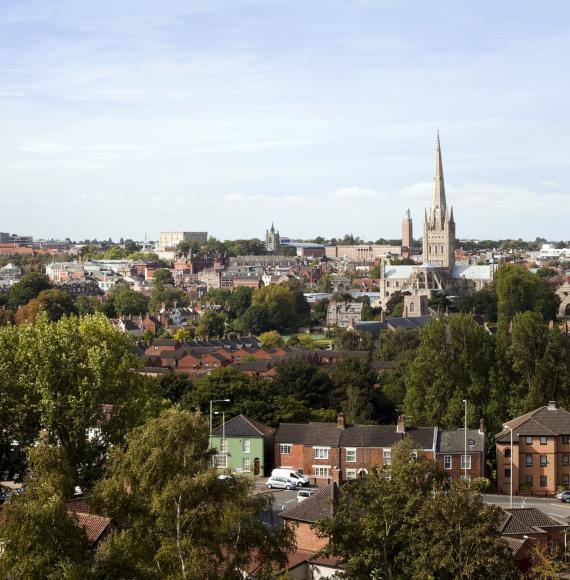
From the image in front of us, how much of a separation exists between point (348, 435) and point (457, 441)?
5.13 metres

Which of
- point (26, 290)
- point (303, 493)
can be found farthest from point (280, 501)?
point (26, 290)

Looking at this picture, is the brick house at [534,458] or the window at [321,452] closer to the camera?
the brick house at [534,458]

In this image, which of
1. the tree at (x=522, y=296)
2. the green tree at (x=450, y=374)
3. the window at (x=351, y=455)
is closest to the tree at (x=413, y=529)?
the window at (x=351, y=455)

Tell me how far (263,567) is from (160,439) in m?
4.24

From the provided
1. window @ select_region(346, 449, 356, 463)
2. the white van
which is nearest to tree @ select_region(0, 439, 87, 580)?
the white van

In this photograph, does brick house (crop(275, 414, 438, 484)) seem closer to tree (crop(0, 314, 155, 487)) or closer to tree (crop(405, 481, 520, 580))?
tree (crop(0, 314, 155, 487))

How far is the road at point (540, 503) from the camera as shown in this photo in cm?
4709

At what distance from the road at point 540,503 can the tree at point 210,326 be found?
2972 inches

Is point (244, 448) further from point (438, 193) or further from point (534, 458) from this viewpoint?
point (438, 193)

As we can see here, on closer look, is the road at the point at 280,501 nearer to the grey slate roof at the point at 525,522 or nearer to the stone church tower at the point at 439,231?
the grey slate roof at the point at 525,522

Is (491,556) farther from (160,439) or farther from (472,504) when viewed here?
(160,439)

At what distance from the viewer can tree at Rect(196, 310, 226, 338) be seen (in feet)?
417

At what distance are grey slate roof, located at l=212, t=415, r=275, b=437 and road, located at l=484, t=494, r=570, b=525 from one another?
11.3 meters

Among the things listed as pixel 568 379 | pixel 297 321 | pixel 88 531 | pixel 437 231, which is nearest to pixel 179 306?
pixel 297 321
